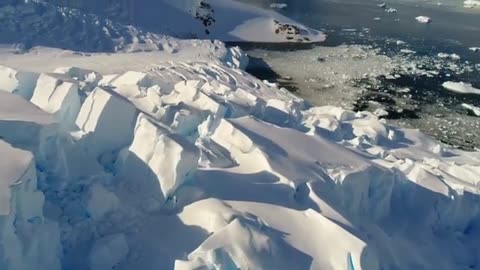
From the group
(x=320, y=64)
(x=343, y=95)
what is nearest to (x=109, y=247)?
(x=343, y=95)

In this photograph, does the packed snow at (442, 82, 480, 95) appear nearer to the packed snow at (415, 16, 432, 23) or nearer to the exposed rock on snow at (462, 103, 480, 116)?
the exposed rock on snow at (462, 103, 480, 116)

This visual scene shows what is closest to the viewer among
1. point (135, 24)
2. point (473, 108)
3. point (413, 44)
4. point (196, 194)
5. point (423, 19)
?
point (196, 194)

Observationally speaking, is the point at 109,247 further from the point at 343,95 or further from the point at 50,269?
the point at 343,95

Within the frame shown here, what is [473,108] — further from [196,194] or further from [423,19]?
[423,19]

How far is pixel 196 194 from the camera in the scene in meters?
5.91

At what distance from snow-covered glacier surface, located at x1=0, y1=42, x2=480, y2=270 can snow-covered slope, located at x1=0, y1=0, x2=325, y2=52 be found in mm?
7378

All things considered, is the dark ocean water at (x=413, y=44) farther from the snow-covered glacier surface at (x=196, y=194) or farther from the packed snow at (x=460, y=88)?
the snow-covered glacier surface at (x=196, y=194)

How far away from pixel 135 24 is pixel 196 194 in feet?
49.0

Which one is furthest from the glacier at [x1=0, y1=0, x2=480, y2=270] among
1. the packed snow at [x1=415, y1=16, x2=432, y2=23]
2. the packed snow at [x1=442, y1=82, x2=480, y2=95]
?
the packed snow at [x1=415, y1=16, x2=432, y2=23]

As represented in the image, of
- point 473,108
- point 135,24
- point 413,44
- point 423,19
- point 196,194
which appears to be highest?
point 196,194

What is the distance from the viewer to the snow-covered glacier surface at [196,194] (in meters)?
4.99

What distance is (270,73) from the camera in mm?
17859

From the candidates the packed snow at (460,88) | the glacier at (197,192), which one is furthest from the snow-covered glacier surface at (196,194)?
the packed snow at (460,88)

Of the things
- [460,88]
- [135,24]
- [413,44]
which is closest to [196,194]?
[460,88]
